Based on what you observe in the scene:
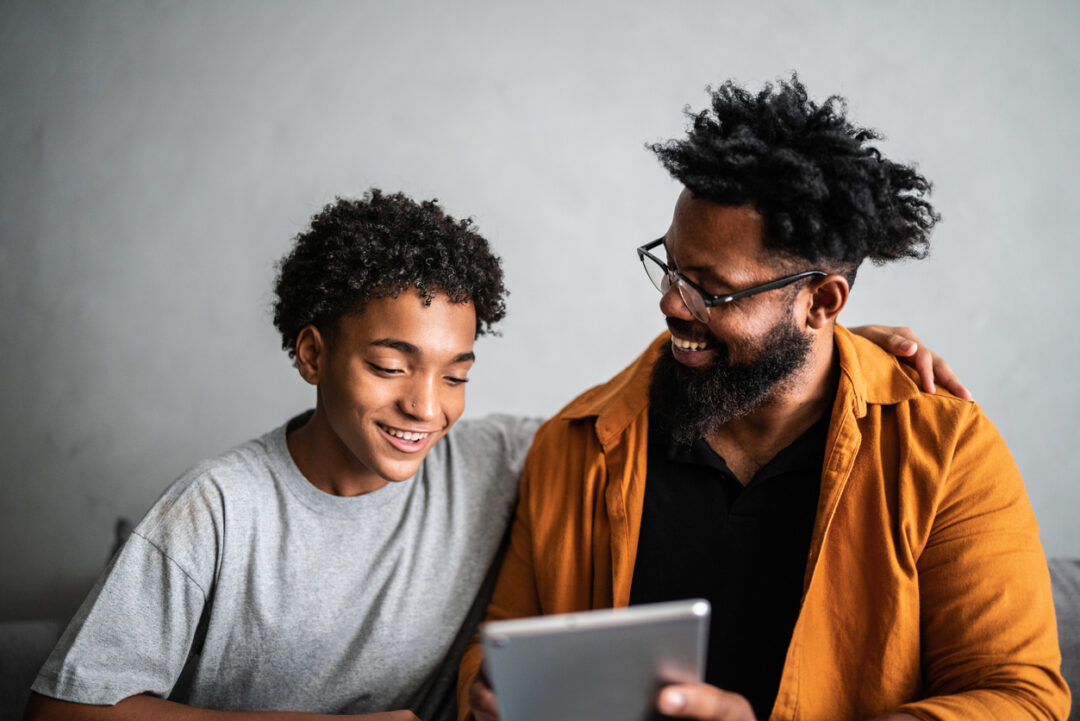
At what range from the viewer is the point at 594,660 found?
110cm

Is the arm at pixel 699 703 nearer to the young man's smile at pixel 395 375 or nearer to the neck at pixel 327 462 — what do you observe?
the young man's smile at pixel 395 375

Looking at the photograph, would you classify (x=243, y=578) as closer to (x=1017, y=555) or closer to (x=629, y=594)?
(x=629, y=594)

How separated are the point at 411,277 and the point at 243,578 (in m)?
0.67

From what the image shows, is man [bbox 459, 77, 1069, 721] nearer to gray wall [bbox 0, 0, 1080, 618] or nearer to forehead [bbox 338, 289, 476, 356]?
forehead [bbox 338, 289, 476, 356]

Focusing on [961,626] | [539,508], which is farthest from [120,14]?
[961,626]

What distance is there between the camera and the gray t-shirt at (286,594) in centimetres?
149

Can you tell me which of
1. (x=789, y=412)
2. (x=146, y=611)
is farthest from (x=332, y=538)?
(x=789, y=412)

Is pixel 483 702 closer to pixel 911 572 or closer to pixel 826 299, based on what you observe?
pixel 911 572

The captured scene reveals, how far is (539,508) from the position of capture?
68.4 inches

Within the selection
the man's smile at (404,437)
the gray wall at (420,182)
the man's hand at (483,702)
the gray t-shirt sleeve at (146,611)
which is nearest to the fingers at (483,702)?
the man's hand at (483,702)

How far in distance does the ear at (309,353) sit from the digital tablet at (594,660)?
0.76 metres

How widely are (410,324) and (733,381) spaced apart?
2.12 feet

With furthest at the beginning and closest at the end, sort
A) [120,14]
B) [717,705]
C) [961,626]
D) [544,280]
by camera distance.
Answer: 1. [544,280]
2. [120,14]
3. [961,626]
4. [717,705]

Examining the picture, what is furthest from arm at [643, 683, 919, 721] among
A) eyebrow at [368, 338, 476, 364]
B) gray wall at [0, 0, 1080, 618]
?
gray wall at [0, 0, 1080, 618]
